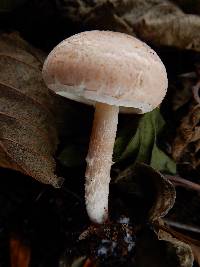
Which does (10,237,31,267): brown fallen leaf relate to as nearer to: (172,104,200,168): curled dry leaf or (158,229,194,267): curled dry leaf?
(158,229,194,267): curled dry leaf

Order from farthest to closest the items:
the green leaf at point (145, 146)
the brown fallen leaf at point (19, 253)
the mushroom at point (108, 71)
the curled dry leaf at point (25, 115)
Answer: the green leaf at point (145, 146) < the brown fallen leaf at point (19, 253) < the curled dry leaf at point (25, 115) < the mushroom at point (108, 71)

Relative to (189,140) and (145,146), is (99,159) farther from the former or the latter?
(189,140)

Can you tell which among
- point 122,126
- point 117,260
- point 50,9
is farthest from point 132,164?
point 50,9

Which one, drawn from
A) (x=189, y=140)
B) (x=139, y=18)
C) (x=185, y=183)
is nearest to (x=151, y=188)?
(x=185, y=183)

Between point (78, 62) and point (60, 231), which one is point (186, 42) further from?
point (60, 231)

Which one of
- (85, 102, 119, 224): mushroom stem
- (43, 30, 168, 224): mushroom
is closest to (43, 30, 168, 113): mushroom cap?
(43, 30, 168, 224): mushroom

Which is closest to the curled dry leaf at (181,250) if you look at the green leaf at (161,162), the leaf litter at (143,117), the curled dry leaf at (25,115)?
the leaf litter at (143,117)

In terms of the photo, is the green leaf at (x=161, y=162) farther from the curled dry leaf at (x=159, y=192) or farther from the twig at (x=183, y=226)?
the twig at (x=183, y=226)
